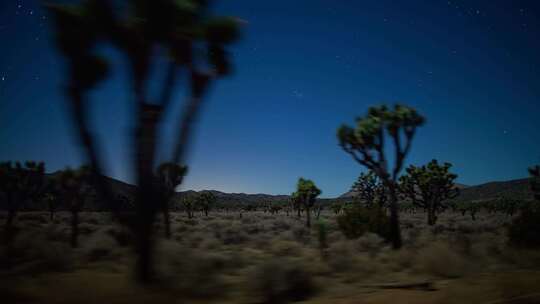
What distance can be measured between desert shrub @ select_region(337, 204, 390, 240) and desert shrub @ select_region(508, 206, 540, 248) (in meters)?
6.02

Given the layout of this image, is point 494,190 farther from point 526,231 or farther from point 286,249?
point 286,249

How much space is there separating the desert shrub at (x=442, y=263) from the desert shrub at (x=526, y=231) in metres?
7.04

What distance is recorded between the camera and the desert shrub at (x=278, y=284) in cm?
775

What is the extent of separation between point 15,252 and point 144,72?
7712 millimetres

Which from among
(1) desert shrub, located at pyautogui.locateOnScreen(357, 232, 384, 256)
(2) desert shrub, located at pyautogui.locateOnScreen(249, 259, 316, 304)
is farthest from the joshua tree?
(2) desert shrub, located at pyautogui.locateOnScreen(249, 259, 316, 304)

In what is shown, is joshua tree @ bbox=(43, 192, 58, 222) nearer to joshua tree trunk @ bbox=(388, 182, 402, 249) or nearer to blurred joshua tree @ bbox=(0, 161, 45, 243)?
blurred joshua tree @ bbox=(0, 161, 45, 243)

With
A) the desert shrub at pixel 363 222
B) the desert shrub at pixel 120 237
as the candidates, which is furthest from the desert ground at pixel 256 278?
the desert shrub at pixel 363 222

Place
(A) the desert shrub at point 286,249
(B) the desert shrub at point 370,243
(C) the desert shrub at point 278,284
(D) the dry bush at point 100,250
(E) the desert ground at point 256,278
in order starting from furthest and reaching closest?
(B) the desert shrub at point 370,243
(A) the desert shrub at point 286,249
(D) the dry bush at point 100,250
(C) the desert shrub at point 278,284
(E) the desert ground at point 256,278

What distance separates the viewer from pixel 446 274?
10562 mm

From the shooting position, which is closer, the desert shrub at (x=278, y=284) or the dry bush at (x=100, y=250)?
the desert shrub at (x=278, y=284)

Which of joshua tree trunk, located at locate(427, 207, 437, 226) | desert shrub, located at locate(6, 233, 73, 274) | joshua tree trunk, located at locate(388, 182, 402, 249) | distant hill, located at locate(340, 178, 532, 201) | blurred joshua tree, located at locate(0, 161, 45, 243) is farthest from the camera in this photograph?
distant hill, located at locate(340, 178, 532, 201)

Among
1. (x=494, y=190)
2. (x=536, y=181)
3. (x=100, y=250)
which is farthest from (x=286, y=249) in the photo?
(x=494, y=190)

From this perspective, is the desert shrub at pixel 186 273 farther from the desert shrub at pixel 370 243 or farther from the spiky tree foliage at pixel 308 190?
the spiky tree foliage at pixel 308 190

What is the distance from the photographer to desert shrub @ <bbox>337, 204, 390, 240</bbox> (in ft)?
58.3
